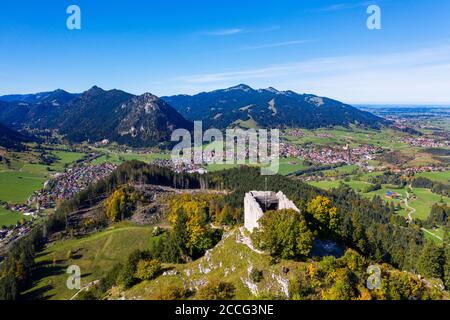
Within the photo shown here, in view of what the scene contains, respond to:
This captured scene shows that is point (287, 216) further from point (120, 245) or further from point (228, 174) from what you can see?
point (228, 174)

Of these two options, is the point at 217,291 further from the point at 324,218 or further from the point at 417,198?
the point at 417,198

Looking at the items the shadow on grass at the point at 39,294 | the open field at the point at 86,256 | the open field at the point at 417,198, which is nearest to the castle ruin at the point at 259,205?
the open field at the point at 86,256

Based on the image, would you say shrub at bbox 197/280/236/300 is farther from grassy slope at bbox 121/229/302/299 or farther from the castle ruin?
the castle ruin

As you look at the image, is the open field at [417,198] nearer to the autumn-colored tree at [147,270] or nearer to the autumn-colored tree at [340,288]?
the autumn-colored tree at [340,288]

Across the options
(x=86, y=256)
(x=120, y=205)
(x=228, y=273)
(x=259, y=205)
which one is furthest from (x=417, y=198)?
(x=86, y=256)
